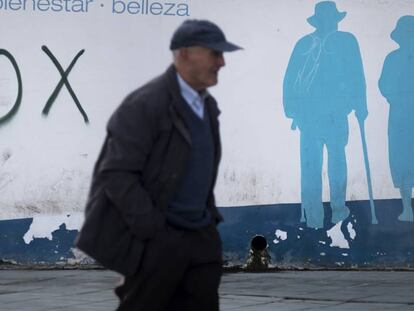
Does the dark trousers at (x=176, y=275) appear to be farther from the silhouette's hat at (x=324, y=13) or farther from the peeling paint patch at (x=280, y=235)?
the silhouette's hat at (x=324, y=13)

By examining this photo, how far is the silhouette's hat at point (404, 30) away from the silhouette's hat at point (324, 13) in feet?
2.04

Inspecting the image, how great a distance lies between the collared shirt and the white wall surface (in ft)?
20.8

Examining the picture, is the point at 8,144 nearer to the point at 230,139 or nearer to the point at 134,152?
the point at 230,139

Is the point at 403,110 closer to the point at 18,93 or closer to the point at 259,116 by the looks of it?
the point at 259,116

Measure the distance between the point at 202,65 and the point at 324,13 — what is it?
656 centimetres

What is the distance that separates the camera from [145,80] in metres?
11.2

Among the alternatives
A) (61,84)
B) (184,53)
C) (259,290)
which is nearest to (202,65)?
(184,53)

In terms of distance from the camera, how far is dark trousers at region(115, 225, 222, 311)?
Result: 4.46m

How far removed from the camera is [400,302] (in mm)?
8672

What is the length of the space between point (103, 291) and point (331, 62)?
3336 millimetres

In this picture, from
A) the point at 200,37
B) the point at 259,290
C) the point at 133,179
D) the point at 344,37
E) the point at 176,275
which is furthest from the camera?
the point at 344,37

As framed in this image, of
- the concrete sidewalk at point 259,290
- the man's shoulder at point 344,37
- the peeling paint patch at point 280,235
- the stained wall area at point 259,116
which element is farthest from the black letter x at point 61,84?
the man's shoulder at point 344,37

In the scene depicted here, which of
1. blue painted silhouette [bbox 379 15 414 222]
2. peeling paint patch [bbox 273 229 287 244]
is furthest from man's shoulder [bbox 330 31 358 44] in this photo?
peeling paint patch [bbox 273 229 287 244]

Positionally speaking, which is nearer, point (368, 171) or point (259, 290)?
point (259, 290)
